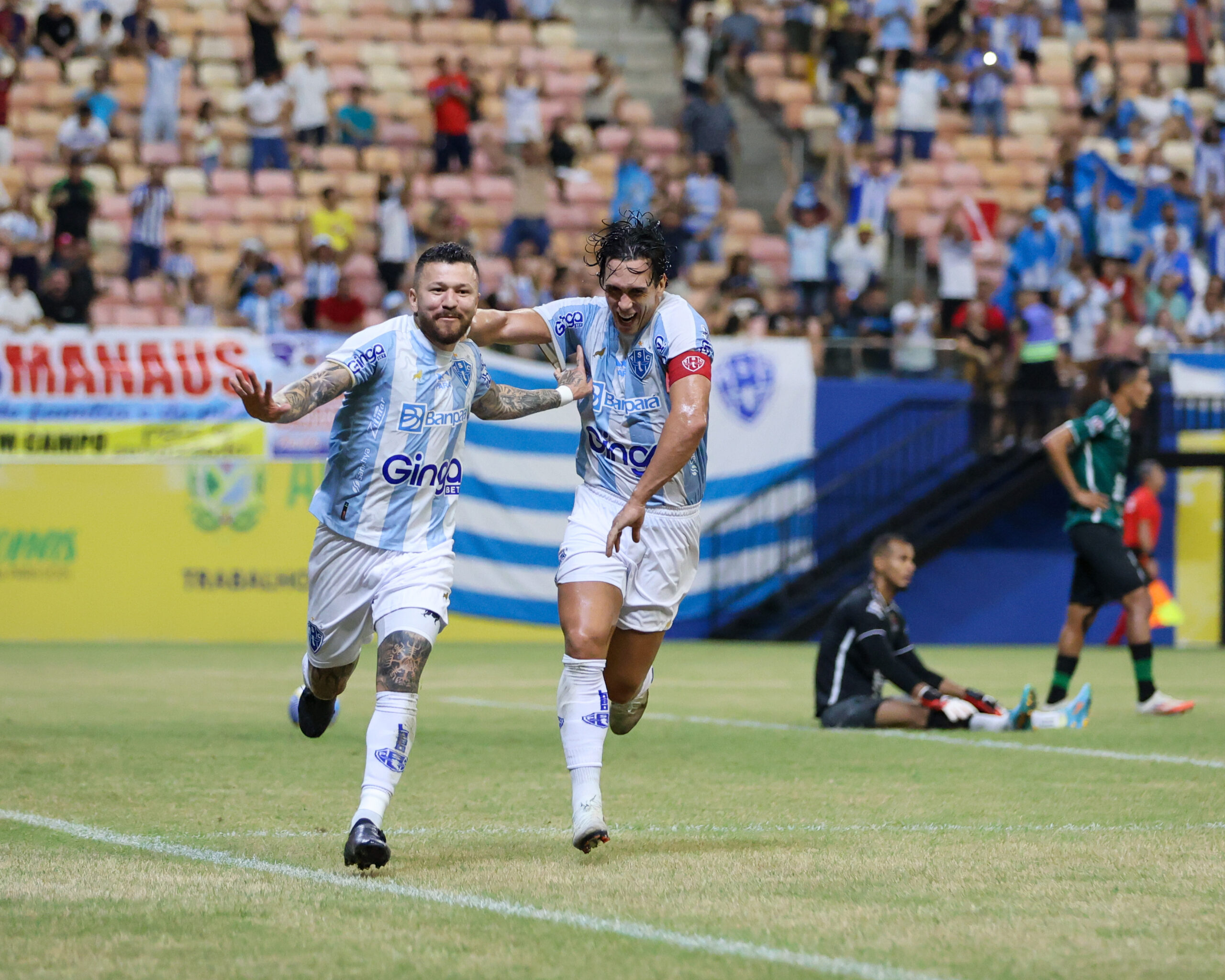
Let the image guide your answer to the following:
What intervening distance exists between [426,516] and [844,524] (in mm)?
14436

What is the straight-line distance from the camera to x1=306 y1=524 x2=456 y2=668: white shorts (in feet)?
21.5

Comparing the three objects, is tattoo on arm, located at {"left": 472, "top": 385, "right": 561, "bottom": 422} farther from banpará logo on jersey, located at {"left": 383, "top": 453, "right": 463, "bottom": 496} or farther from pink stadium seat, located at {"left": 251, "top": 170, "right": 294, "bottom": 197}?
pink stadium seat, located at {"left": 251, "top": 170, "right": 294, "bottom": 197}

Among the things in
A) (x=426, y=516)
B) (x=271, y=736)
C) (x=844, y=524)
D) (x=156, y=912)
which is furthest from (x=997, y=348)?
(x=156, y=912)

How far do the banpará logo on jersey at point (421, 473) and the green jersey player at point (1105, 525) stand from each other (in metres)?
6.19

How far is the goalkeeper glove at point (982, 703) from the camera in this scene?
10.9m

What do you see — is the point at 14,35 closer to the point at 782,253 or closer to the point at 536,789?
the point at 782,253

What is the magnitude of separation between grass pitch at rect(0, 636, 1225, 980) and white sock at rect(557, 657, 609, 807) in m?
0.30

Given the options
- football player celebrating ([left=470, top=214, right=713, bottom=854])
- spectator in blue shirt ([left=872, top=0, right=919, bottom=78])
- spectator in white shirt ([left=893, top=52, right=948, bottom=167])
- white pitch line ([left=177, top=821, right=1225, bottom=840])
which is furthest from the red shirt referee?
football player celebrating ([left=470, top=214, right=713, bottom=854])

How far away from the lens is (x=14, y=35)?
22797mm

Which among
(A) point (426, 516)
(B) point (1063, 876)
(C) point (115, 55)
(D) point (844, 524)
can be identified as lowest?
(D) point (844, 524)

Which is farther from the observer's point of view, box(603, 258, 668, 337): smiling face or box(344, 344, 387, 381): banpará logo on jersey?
box(603, 258, 668, 337): smiling face

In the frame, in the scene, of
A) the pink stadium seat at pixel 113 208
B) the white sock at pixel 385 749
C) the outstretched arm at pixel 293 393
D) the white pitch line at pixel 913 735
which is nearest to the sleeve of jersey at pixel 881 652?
the white pitch line at pixel 913 735

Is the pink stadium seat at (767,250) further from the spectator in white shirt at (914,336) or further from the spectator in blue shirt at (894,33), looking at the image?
the spectator in blue shirt at (894,33)

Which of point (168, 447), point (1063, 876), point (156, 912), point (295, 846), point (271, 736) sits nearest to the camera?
point (156, 912)
